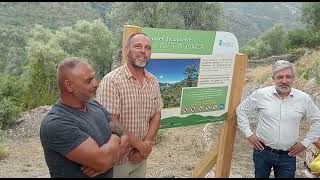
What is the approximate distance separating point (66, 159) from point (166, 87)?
173cm

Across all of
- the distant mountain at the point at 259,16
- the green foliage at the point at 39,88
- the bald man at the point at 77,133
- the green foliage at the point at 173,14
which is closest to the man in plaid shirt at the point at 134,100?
the bald man at the point at 77,133

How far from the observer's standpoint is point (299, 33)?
25938 mm

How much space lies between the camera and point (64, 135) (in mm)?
2406

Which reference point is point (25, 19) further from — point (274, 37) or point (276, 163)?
point (276, 163)

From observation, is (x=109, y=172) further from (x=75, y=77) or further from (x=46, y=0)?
(x=46, y=0)

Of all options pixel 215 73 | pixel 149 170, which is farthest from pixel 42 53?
pixel 215 73

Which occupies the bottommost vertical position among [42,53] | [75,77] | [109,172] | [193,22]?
[42,53]

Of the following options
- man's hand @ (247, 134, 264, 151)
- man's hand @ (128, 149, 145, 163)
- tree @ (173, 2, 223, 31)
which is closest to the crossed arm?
man's hand @ (128, 149, 145, 163)

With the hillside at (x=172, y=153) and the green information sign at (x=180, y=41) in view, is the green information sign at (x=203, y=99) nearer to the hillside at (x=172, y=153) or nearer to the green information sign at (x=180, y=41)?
the green information sign at (x=180, y=41)

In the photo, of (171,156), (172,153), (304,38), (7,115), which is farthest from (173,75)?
(304,38)

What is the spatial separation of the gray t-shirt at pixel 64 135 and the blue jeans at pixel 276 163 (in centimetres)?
175

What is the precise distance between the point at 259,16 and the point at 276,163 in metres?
54.9

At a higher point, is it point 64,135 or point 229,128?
point 64,135

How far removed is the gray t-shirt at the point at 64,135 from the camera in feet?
7.91
